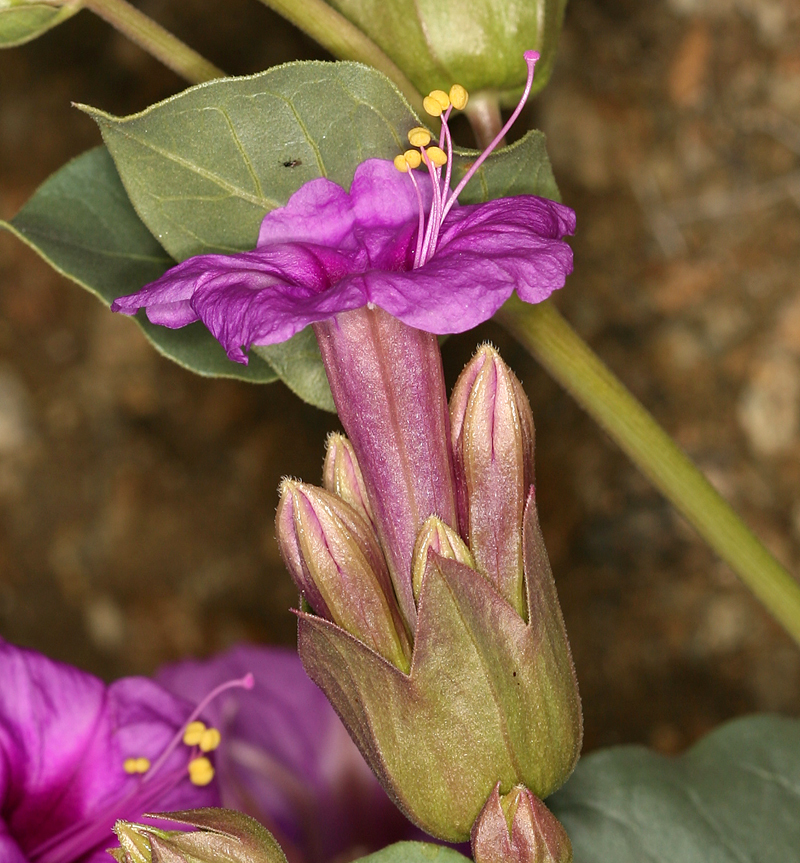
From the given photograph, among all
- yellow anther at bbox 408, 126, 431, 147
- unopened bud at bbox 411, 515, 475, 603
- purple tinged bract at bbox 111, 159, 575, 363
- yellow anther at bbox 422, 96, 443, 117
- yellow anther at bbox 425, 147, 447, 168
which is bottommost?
unopened bud at bbox 411, 515, 475, 603

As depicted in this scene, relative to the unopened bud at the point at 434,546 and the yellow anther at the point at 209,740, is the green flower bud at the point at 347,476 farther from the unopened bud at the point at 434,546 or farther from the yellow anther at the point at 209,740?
the yellow anther at the point at 209,740

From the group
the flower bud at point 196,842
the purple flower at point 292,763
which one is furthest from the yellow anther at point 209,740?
the purple flower at point 292,763

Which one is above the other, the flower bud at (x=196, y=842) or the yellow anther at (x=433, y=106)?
the yellow anther at (x=433, y=106)

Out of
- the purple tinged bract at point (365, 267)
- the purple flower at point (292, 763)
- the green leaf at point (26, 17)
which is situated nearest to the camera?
the purple tinged bract at point (365, 267)

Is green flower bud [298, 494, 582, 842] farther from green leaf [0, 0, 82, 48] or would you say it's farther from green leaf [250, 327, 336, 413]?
green leaf [0, 0, 82, 48]

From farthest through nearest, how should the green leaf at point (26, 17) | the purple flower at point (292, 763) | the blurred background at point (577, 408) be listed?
the blurred background at point (577, 408)
the purple flower at point (292, 763)
the green leaf at point (26, 17)

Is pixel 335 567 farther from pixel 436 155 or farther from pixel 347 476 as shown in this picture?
pixel 436 155

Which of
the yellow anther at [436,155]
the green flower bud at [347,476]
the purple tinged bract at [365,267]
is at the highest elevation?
the yellow anther at [436,155]

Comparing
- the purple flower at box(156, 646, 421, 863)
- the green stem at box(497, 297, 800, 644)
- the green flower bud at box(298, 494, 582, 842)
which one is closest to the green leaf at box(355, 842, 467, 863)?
the green flower bud at box(298, 494, 582, 842)
